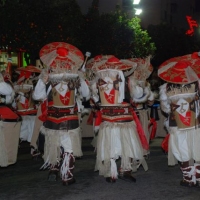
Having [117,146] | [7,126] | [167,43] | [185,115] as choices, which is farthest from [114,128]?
[167,43]

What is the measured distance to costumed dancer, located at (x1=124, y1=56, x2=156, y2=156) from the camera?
6473 mm

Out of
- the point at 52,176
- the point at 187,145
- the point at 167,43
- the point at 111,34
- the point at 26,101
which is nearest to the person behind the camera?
the point at 187,145

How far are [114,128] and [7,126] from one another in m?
1.97

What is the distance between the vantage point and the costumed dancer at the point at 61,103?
6.26 meters

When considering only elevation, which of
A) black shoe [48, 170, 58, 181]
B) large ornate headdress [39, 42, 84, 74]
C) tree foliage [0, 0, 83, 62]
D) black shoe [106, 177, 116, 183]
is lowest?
black shoe [106, 177, 116, 183]

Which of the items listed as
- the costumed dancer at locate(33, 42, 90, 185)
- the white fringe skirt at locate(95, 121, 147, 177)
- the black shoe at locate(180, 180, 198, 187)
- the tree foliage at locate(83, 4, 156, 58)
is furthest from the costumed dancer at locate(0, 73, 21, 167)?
the tree foliage at locate(83, 4, 156, 58)

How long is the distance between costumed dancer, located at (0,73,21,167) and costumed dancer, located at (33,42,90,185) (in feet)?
1.86

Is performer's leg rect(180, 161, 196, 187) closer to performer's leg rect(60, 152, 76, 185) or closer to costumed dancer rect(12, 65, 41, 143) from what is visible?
performer's leg rect(60, 152, 76, 185)

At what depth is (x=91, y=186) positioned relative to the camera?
621cm

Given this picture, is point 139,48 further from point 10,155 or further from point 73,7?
point 10,155

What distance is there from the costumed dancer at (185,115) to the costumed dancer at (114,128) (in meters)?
0.62

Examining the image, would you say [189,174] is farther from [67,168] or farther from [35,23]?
[35,23]

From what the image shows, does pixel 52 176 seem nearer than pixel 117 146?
No

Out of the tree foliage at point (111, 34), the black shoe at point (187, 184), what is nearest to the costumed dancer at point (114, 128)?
the black shoe at point (187, 184)
